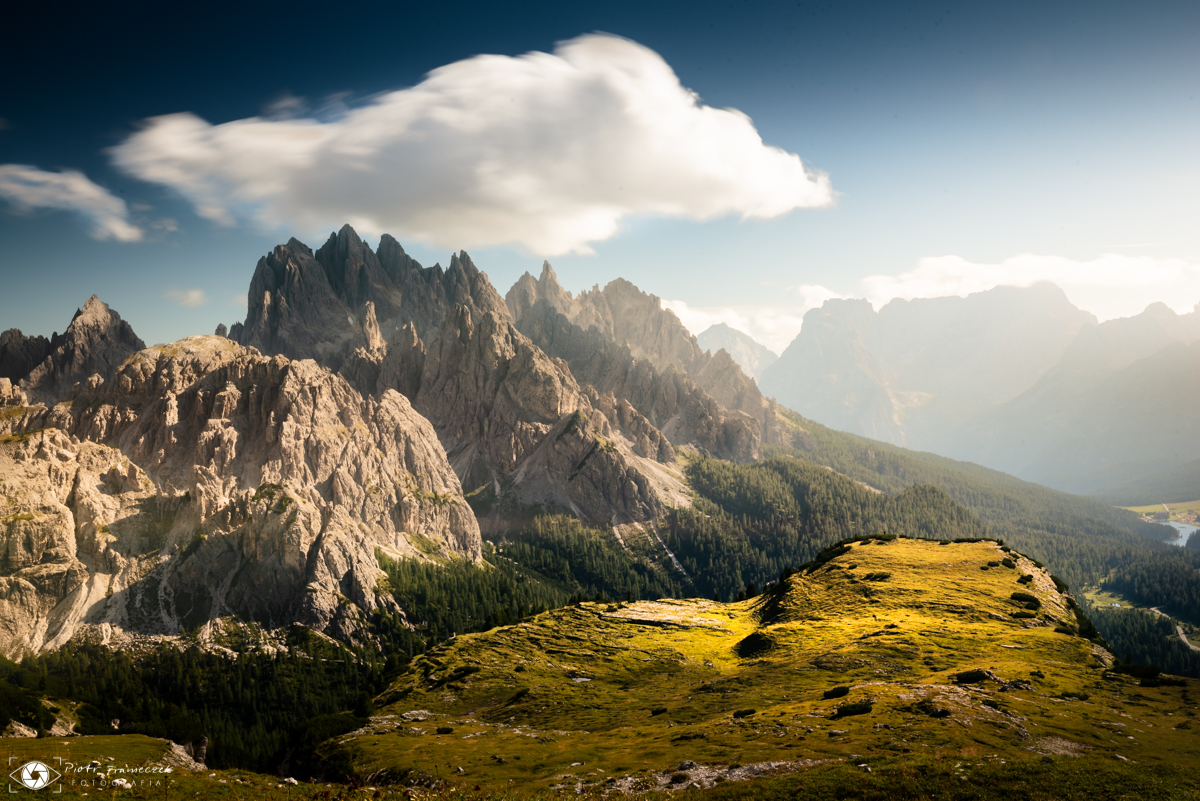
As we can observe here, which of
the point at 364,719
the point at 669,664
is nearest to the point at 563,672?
the point at 669,664

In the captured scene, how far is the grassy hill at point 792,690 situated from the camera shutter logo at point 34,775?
→ 2903 centimetres

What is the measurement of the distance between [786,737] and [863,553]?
103915 mm

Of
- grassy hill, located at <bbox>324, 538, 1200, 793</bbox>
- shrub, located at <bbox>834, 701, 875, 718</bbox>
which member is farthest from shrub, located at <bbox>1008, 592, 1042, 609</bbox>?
shrub, located at <bbox>834, 701, 875, 718</bbox>

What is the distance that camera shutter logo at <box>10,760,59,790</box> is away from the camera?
37656 mm

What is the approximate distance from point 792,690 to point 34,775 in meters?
73.1

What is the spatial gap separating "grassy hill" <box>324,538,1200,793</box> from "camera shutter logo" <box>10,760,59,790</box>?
95.2 feet

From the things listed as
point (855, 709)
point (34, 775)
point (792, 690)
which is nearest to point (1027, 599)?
point (792, 690)

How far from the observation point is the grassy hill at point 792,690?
162 feet

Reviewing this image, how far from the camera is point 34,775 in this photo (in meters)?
39.2

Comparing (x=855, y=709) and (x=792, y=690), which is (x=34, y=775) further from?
(x=792, y=690)

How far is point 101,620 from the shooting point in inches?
6781

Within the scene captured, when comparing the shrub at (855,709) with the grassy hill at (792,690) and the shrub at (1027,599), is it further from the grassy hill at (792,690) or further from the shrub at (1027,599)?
the shrub at (1027,599)

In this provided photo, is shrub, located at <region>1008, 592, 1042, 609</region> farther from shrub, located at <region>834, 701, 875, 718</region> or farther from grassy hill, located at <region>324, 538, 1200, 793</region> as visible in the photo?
shrub, located at <region>834, 701, 875, 718</region>

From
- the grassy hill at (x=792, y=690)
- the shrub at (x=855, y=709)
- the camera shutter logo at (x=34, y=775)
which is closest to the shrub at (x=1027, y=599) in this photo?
the grassy hill at (x=792, y=690)
